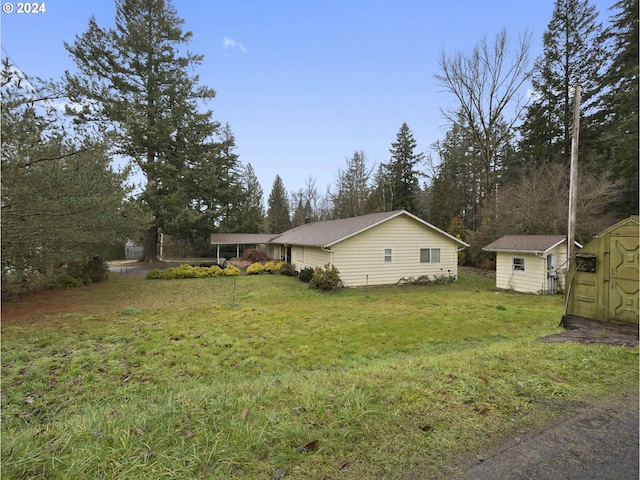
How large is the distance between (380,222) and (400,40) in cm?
821

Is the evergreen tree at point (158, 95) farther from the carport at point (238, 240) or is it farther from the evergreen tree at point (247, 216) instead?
the evergreen tree at point (247, 216)

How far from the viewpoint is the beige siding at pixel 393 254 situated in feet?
54.0

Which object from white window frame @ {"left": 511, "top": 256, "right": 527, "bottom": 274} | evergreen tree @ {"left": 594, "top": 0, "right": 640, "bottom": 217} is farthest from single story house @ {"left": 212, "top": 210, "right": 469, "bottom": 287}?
evergreen tree @ {"left": 594, "top": 0, "right": 640, "bottom": 217}

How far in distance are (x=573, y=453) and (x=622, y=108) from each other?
2597 centimetres

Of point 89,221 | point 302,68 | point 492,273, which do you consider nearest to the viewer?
point 89,221

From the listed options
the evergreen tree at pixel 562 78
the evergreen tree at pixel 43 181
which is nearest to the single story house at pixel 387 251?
the evergreen tree at pixel 43 181

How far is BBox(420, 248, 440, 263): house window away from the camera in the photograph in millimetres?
18078

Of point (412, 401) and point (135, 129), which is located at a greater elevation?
point (135, 129)

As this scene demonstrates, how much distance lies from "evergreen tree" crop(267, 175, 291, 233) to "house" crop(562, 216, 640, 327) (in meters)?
43.3

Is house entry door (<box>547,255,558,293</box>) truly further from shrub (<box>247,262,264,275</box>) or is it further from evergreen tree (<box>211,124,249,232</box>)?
evergreen tree (<box>211,124,249,232</box>)

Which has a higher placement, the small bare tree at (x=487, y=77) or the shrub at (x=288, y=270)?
the small bare tree at (x=487, y=77)

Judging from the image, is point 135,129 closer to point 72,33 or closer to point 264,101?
point 72,33

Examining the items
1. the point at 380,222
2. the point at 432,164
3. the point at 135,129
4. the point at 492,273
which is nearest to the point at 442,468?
the point at 380,222

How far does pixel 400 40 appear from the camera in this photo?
13992 millimetres
